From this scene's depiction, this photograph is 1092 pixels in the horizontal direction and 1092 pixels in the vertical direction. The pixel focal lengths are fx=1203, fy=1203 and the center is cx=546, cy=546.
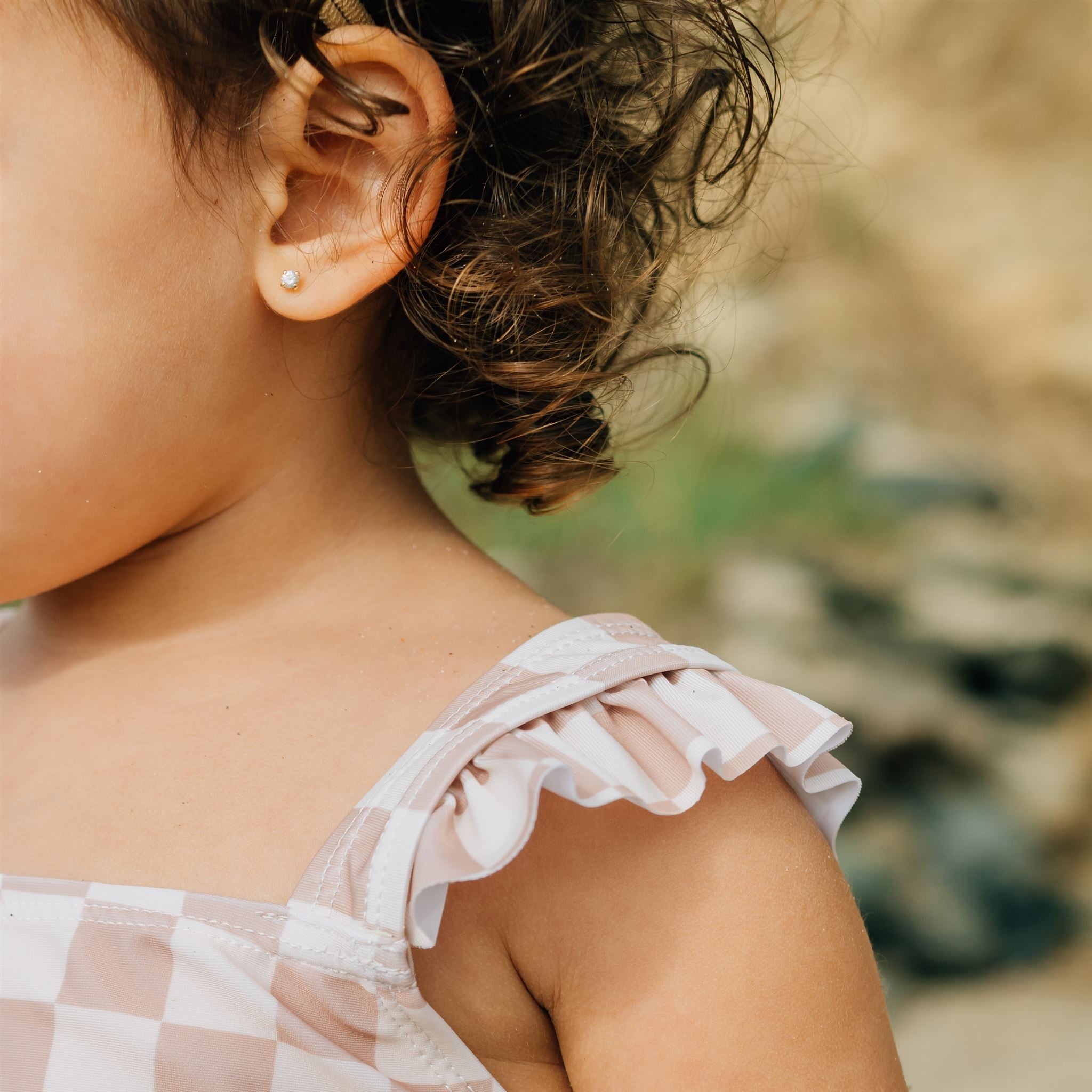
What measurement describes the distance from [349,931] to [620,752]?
0.16 meters

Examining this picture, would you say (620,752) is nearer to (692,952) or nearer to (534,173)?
(692,952)

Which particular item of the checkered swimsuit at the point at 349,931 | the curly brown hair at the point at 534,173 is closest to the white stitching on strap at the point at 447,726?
the checkered swimsuit at the point at 349,931

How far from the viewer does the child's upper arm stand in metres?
0.60

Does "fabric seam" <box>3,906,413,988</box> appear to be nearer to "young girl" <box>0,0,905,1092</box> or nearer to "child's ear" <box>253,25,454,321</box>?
"young girl" <box>0,0,905,1092</box>

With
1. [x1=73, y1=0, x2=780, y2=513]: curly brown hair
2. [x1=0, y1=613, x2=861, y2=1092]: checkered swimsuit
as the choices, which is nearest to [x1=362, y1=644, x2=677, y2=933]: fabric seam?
[x1=0, y1=613, x2=861, y2=1092]: checkered swimsuit

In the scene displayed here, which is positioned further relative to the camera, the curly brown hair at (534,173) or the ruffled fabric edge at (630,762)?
the curly brown hair at (534,173)

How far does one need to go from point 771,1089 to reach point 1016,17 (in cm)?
235

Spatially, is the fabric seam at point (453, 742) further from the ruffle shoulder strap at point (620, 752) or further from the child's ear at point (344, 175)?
Result: the child's ear at point (344, 175)

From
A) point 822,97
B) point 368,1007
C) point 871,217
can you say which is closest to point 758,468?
point 871,217

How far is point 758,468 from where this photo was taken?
235cm

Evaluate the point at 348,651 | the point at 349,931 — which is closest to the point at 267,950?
the point at 349,931

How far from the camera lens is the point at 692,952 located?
0.61 m

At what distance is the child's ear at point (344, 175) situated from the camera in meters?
0.69

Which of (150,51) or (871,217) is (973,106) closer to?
(871,217)
